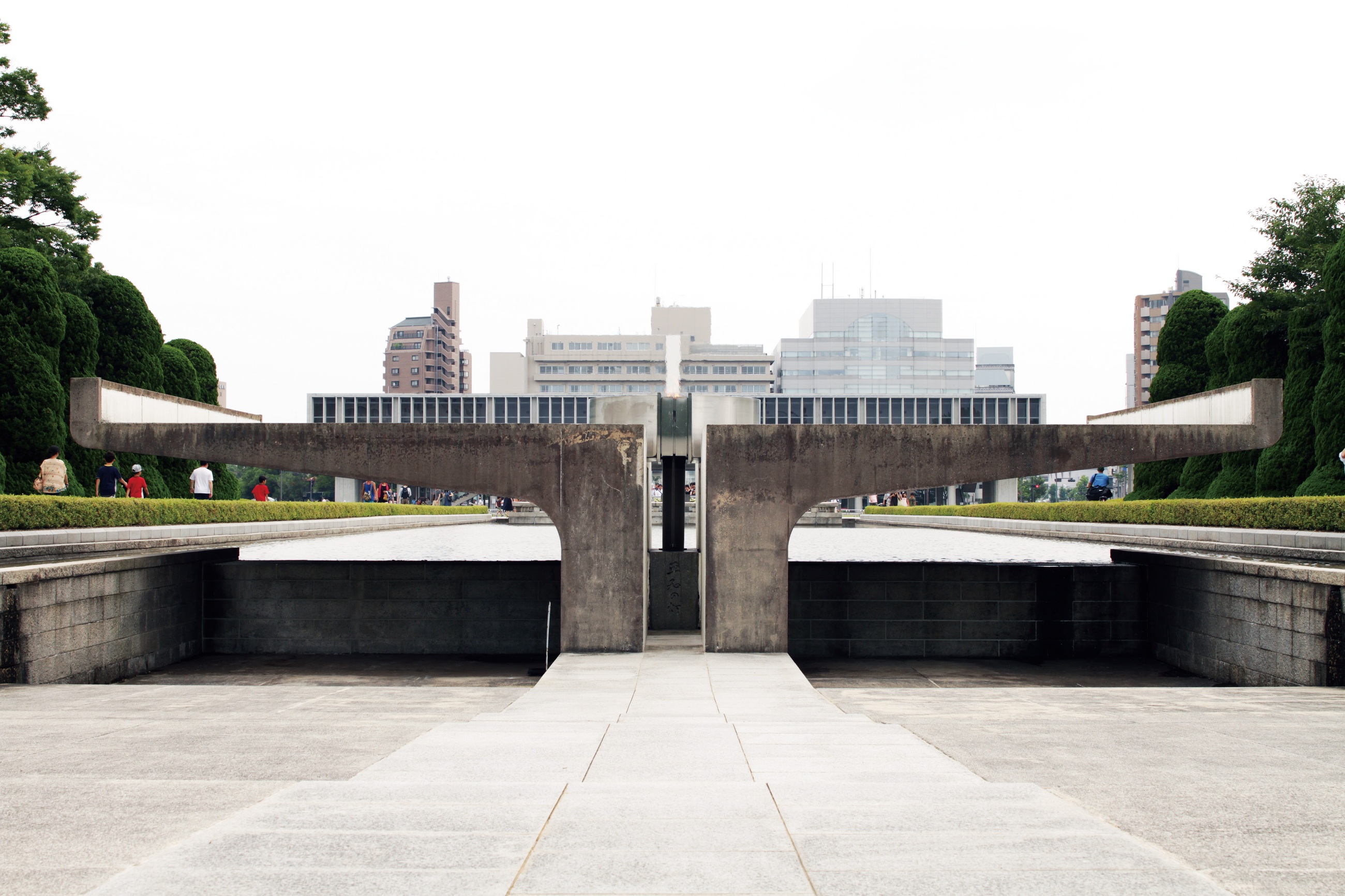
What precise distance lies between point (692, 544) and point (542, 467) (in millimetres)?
14947

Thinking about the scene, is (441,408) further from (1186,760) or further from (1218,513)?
(1186,760)

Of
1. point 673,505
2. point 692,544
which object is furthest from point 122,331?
point 673,505

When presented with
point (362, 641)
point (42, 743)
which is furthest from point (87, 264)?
point (42, 743)

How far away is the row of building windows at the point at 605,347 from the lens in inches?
5655

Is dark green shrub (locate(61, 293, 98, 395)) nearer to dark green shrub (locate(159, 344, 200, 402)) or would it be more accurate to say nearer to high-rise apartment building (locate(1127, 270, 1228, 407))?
dark green shrub (locate(159, 344, 200, 402))

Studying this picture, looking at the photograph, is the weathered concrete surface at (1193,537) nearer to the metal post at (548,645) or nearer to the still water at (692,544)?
the still water at (692,544)

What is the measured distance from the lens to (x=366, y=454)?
13125 mm

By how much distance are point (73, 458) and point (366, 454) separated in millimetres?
16688

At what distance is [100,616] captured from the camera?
42.9ft

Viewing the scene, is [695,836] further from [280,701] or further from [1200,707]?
[280,701]

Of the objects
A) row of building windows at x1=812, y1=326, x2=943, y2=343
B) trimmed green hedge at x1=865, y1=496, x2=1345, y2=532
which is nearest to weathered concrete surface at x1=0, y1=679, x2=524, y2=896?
trimmed green hedge at x1=865, y1=496, x2=1345, y2=532

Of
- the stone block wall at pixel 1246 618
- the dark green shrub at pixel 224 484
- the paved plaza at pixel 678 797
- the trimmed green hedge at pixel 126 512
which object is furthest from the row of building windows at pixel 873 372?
the paved plaza at pixel 678 797

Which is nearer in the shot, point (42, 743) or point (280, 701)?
point (42, 743)

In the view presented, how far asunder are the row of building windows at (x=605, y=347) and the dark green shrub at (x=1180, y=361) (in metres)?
110
